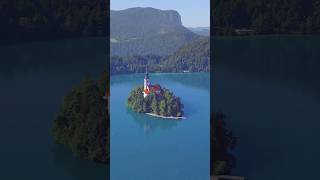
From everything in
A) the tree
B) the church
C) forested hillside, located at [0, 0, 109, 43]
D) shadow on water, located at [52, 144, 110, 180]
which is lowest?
shadow on water, located at [52, 144, 110, 180]

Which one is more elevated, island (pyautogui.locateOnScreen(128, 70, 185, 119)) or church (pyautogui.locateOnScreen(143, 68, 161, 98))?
church (pyautogui.locateOnScreen(143, 68, 161, 98))

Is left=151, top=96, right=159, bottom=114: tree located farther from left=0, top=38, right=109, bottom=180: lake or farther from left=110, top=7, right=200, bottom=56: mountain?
left=0, top=38, right=109, bottom=180: lake

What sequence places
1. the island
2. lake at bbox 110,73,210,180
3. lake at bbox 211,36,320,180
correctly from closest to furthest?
lake at bbox 211,36,320,180 < lake at bbox 110,73,210,180 < the island

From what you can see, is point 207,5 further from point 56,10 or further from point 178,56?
point 56,10

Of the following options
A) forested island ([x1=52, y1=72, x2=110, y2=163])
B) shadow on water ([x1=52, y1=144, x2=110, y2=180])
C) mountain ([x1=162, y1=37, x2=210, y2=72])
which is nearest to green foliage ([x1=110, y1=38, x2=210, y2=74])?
mountain ([x1=162, y1=37, x2=210, y2=72])

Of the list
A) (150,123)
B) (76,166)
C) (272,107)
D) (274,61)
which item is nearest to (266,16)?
(274,61)

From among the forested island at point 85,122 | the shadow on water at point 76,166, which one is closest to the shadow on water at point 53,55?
the forested island at point 85,122

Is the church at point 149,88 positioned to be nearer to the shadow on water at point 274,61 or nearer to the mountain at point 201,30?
the mountain at point 201,30
